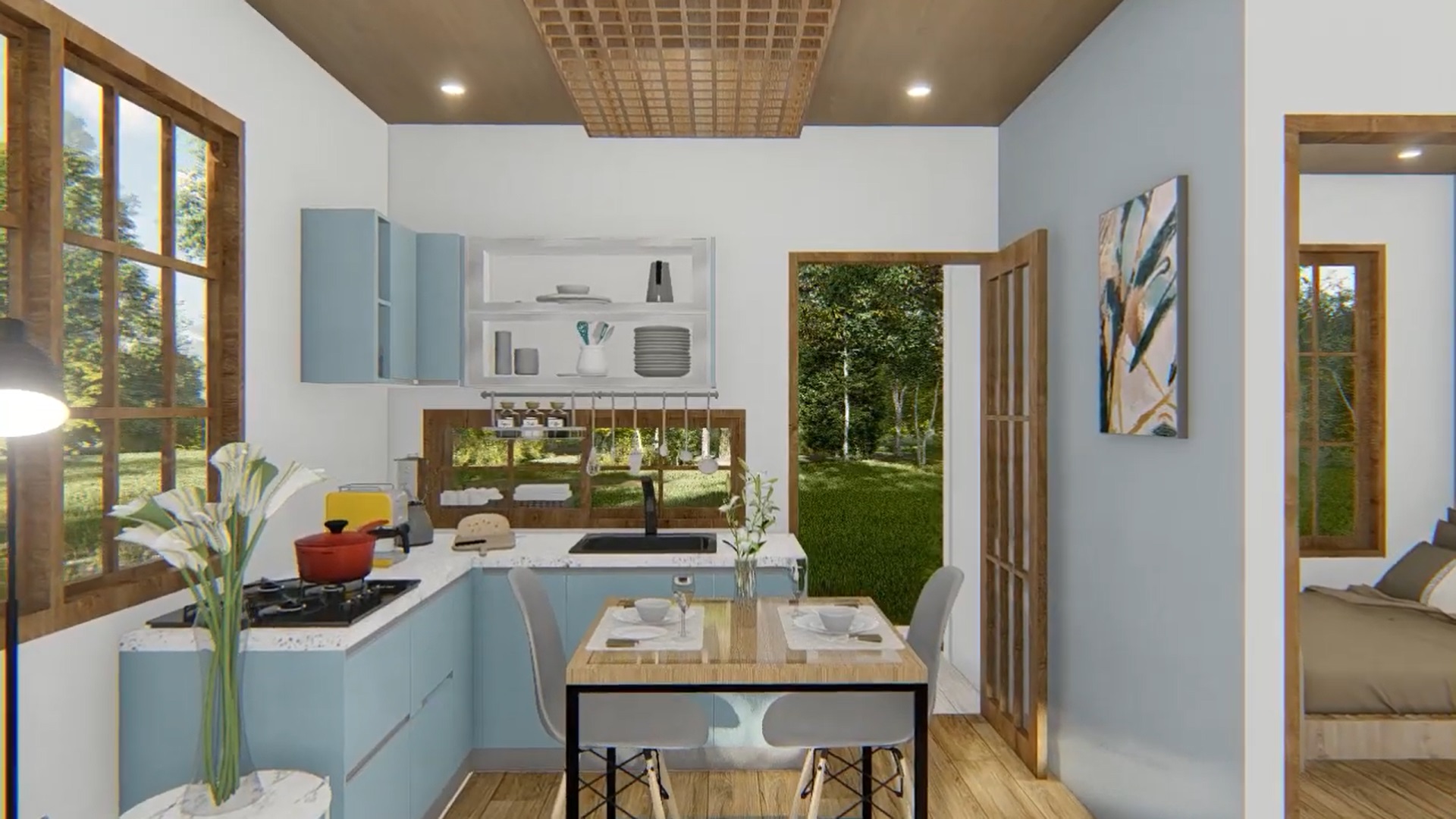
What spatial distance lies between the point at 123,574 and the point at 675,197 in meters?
2.82

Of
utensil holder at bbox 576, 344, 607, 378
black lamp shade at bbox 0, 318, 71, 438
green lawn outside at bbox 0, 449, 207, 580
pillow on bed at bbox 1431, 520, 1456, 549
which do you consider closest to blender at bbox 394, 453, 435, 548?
utensil holder at bbox 576, 344, 607, 378

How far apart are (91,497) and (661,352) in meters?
2.28

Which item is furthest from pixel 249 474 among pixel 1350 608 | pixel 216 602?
pixel 1350 608

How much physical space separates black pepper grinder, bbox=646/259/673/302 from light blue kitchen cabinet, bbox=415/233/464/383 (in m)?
0.87

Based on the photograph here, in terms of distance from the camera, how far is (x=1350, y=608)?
4328 mm

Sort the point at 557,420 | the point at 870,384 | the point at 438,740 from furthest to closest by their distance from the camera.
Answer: the point at 870,384
the point at 557,420
the point at 438,740

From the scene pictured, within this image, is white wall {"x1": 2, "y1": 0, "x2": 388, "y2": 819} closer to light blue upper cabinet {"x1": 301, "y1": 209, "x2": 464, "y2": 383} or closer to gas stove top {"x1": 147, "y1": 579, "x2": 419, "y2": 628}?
light blue upper cabinet {"x1": 301, "y1": 209, "x2": 464, "y2": 383}

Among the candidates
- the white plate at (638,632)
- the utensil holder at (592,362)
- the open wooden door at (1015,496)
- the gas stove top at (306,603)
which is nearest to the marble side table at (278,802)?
the gas stove top at (306,603)

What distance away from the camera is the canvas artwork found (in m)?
2.61

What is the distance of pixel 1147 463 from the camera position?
2.88 metres

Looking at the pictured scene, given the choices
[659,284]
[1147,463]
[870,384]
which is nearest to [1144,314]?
[1147,463]

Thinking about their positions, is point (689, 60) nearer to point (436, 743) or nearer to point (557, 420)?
point (557, 420)

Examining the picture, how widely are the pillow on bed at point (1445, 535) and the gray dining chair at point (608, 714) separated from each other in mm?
4337

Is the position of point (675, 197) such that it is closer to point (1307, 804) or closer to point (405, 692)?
point (405, 692)
